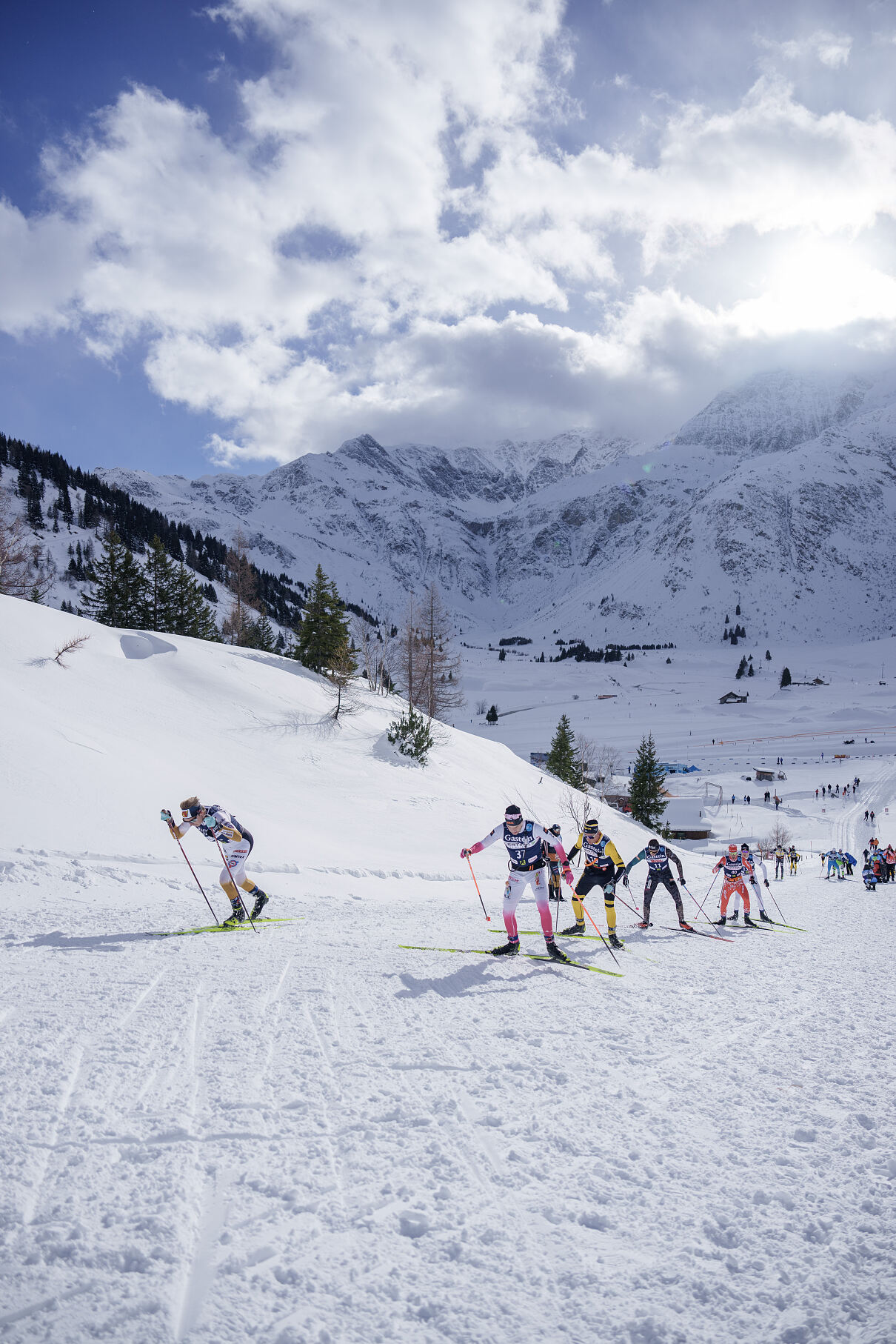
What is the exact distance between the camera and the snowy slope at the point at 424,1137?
314 centimetres

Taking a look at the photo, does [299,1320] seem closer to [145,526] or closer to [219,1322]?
[219,1322]

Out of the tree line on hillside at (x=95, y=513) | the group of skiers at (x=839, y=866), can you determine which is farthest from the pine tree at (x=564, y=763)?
the tree line on hillside at (x=95, y=513)

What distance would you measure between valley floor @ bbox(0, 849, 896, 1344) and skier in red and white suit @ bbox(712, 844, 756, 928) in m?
6.52

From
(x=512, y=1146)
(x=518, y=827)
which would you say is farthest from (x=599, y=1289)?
(x=518, y=827)

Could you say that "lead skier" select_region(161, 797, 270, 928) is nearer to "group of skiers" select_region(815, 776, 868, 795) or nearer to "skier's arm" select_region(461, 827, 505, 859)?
"skier's arm" select_region(461, 827, 505, 859)

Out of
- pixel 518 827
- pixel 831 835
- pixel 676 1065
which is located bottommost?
pixel 831 835

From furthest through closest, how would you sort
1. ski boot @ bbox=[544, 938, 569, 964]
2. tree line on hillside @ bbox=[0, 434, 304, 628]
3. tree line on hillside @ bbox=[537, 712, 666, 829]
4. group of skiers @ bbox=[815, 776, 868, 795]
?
tree line on hillside @ bbox=[0, 434, 304, 628] → group of skiers @ bbox=[815, 776, 868, 795] → tree line on hillside @ bbox=[537, 712, 666, 829] → ski boot @ bbox=[544, 938, 569, 964]

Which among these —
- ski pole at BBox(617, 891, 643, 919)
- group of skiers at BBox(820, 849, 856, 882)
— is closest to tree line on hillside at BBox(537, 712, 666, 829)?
group of skiers at BBox(820, 849, 856, 882)

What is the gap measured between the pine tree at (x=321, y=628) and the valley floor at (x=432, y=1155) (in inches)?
1147

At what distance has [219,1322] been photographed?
297 centimetres

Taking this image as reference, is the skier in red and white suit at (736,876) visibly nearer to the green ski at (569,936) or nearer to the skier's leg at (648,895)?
the skier's leg at (648,895)

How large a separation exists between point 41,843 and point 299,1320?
1212cm

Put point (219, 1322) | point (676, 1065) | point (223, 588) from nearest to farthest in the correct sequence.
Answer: point (219, 1322)
point (676, 1065)
point (223, 588)

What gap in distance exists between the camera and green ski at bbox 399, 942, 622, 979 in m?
8.89
